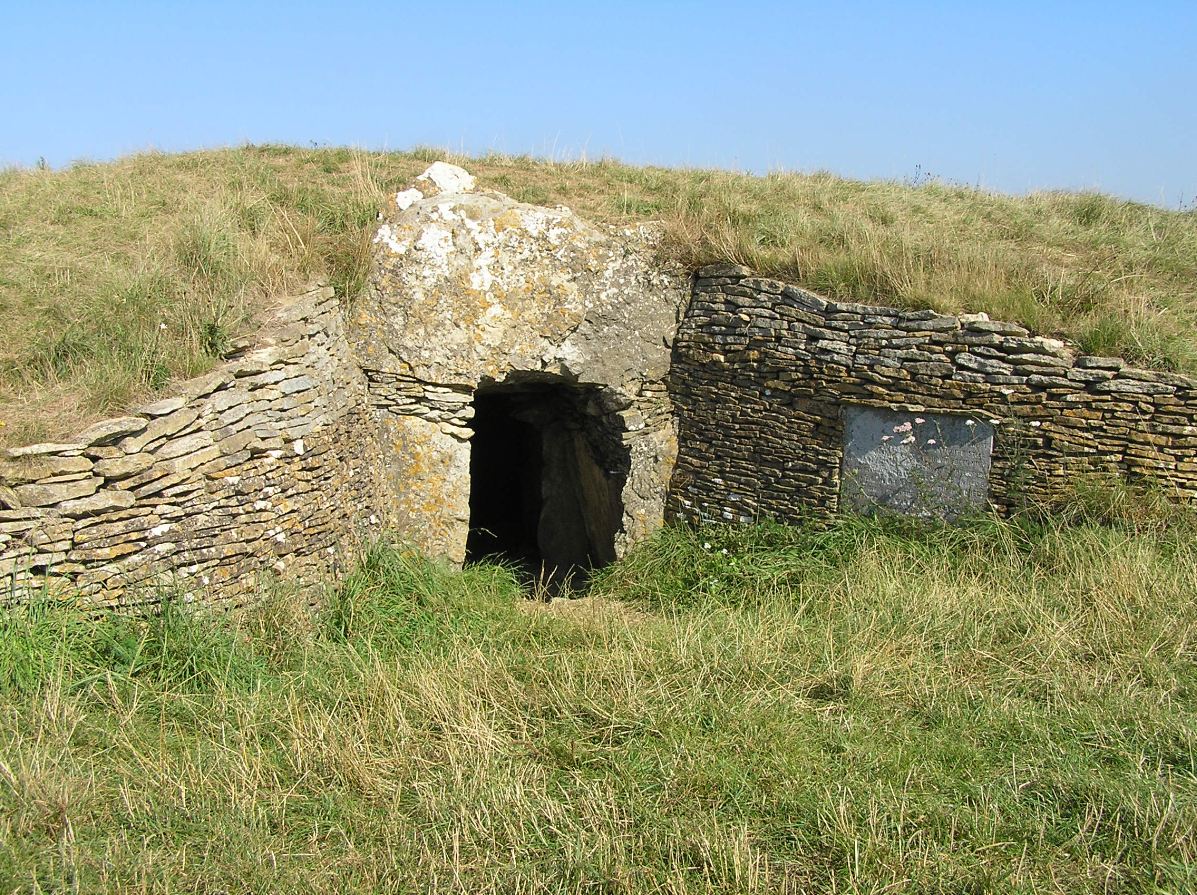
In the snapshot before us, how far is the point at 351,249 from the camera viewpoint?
A: 6840 mm

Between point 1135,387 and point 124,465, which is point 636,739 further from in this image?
point 1135,387

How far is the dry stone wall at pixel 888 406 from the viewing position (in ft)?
20.2

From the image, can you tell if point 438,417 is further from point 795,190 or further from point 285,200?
point 795,190

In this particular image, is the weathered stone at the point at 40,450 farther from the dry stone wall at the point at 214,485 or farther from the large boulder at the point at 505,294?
the large boulder at the point at 505,294

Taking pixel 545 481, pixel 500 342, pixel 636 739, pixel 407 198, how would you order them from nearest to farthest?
pixel 636 739 < pixel 500 342 < pixel 407 198 < pixel 545 481

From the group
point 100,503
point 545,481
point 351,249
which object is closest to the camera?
point 100,503

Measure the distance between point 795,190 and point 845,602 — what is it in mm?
5280

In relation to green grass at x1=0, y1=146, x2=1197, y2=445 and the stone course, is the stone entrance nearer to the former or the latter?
the stone course

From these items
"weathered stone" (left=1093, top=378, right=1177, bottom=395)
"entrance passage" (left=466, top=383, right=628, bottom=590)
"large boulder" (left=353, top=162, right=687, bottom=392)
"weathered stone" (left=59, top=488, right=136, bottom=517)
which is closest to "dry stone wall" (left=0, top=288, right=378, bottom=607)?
"weathered stone" (left=59, top=488, right=136, bottom=517)

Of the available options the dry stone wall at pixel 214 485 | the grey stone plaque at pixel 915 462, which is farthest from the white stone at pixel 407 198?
the grey stone plaque at pixel 915 462

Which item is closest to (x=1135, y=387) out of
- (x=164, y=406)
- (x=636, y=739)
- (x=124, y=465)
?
(x=636, y=739)

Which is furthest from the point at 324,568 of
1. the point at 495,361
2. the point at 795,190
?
the point at 795,190

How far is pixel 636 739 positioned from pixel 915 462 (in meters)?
3.55

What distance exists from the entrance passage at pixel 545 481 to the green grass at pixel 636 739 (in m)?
2.43
